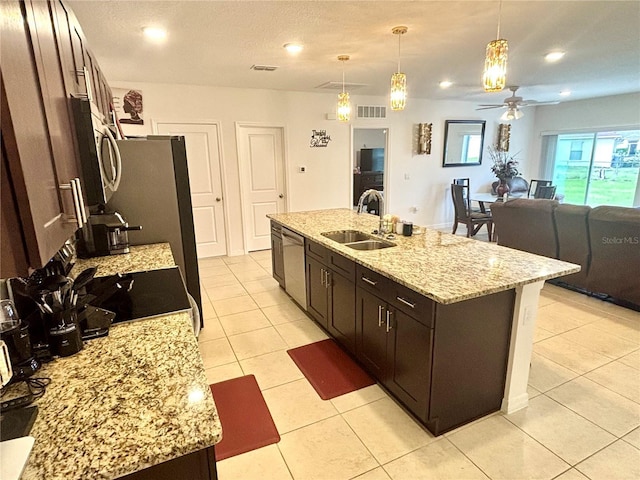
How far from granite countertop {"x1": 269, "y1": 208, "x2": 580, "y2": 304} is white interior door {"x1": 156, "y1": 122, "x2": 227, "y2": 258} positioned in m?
2.89

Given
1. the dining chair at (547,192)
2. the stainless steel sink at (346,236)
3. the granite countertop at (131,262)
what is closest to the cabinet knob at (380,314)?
the stainless steel sink at (346,236)

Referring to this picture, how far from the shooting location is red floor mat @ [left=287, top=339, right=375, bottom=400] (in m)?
2.38

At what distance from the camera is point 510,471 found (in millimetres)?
1736

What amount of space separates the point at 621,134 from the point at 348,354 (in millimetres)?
7410

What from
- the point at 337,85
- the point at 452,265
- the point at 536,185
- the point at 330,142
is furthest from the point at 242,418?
the point at 536,185

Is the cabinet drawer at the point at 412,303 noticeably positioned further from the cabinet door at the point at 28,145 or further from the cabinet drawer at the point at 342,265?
the cabinet door at the point at 28,145

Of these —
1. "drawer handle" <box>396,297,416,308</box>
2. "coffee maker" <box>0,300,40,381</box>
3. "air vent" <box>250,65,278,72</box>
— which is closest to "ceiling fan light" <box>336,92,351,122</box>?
"air vent" <box>250,65,278,72</box>

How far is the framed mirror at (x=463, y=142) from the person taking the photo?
23.0 feet

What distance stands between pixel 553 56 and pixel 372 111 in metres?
2.92

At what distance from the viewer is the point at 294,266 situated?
3533mm

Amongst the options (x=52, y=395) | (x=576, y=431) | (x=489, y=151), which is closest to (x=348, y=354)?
(x=576, y=431)

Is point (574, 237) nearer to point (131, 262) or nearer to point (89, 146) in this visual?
point (131, 262)

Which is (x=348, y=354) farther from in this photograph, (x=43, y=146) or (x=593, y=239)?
(x=593, y=239)

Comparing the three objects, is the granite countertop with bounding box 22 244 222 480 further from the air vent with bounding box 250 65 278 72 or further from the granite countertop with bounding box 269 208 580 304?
the air vent with bounding box 250 65 278 72
